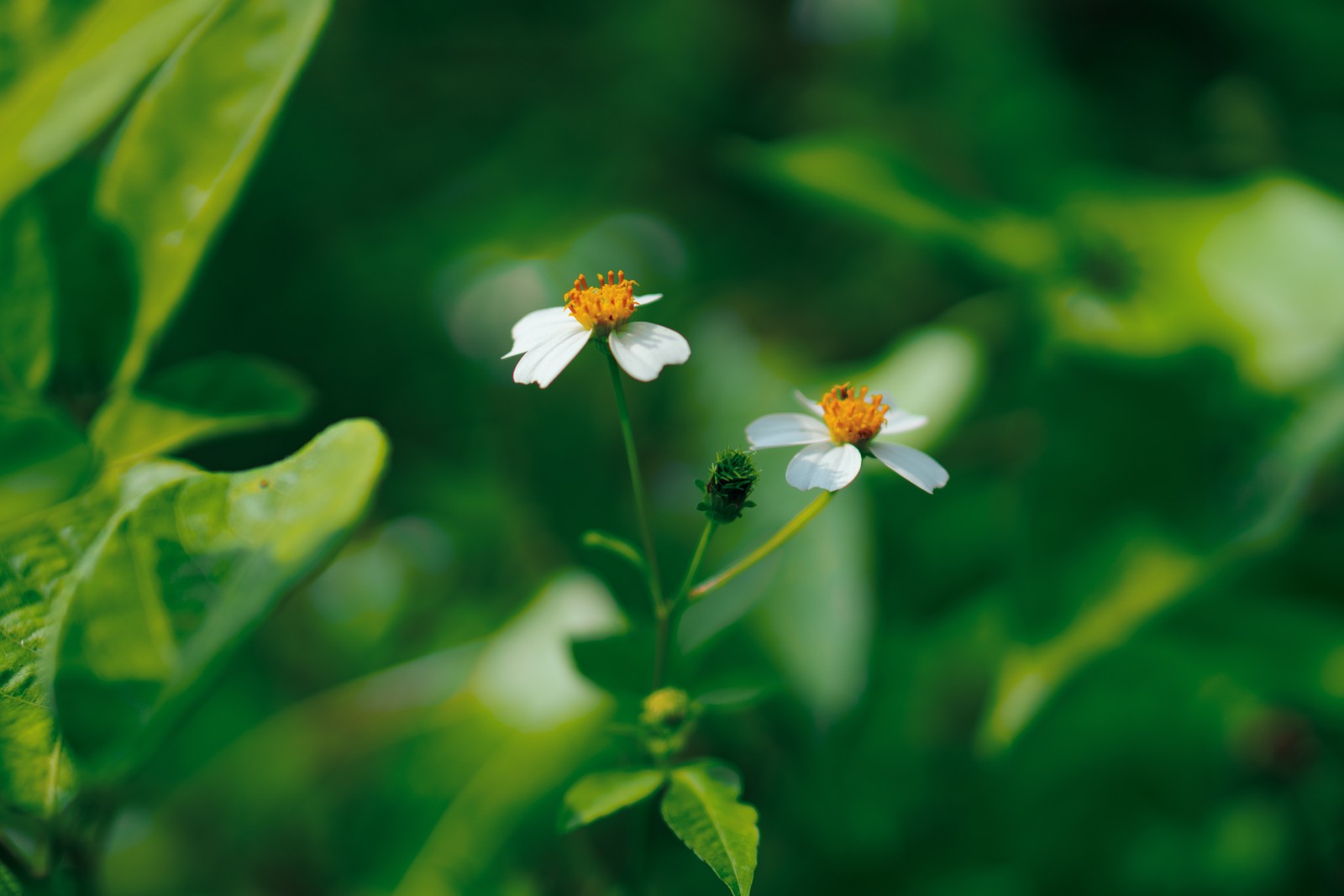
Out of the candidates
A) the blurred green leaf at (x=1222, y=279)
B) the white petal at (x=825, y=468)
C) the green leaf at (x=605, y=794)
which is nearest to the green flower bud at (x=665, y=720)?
the green leaf at (x=605, y=794)

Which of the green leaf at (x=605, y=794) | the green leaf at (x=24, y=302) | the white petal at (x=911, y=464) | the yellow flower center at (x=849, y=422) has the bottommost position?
the green leaf at (x=605, y=794)

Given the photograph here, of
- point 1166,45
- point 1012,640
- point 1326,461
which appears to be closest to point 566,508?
point 1012,640

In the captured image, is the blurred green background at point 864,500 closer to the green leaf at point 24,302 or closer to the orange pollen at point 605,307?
the green leaf at point 24,302

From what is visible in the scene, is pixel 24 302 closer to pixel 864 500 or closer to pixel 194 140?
pixel 194 140

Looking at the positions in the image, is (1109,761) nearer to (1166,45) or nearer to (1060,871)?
(1060,871)

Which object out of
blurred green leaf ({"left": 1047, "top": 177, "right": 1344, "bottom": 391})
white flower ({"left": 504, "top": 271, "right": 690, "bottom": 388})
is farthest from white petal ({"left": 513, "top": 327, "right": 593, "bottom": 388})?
blurred green leaf ({"left": 1047, "top": 177, "right": 1344, "bottom": 391})

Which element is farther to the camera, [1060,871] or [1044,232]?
[1044,232]

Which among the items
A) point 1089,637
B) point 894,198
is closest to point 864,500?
point 1089,637

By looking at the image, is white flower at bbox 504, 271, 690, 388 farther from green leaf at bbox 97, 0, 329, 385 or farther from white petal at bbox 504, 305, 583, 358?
green leaf at bbox 97, 0, 329, 385
